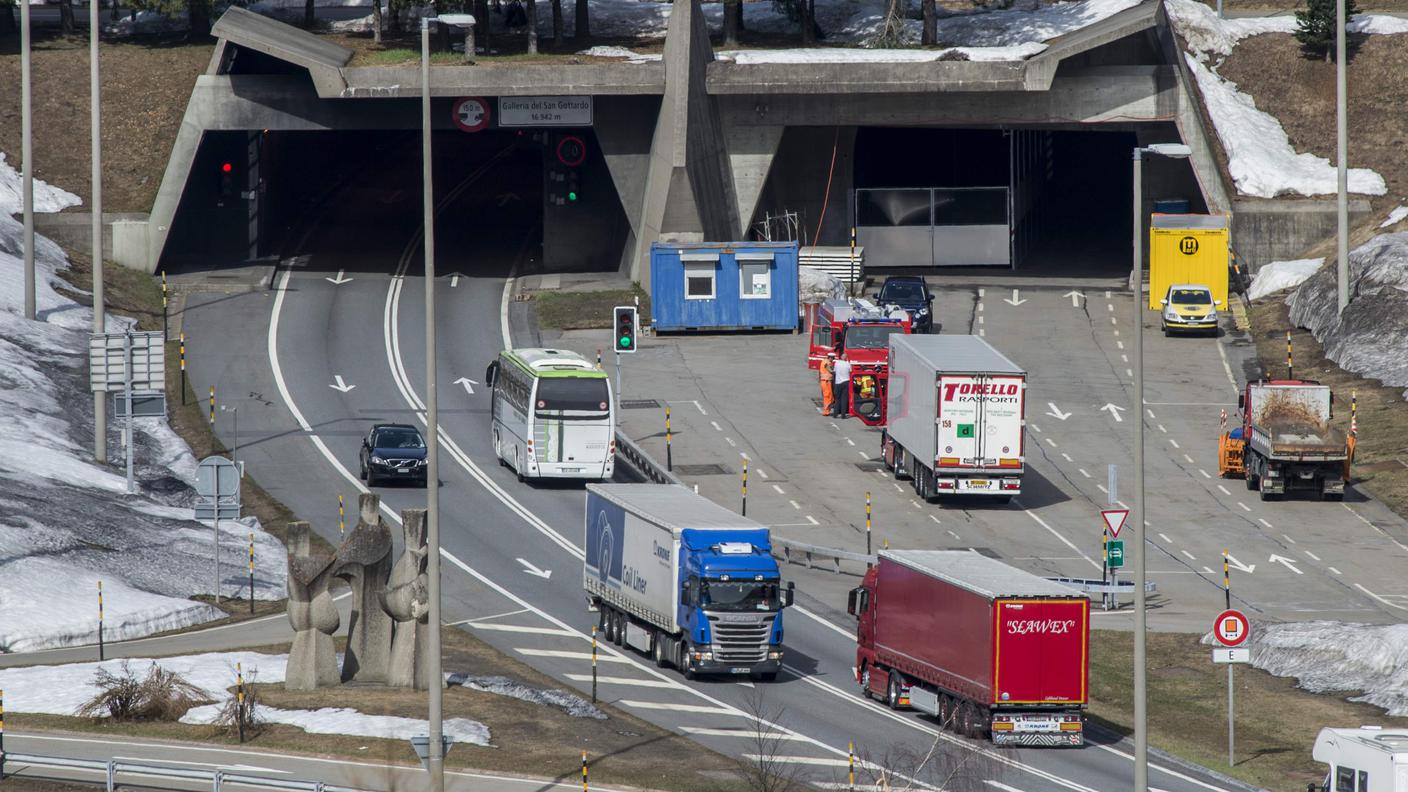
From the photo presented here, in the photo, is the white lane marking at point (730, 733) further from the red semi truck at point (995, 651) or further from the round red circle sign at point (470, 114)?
the round red circle sign at point (470, 114)

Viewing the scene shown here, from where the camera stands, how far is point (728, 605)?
130 feet

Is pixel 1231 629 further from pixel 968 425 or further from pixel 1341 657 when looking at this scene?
pixel 968 425

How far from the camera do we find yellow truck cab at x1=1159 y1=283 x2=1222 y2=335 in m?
72.3

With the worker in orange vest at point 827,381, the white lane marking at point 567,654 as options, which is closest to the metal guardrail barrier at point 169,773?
the white lane marking at point 567,654

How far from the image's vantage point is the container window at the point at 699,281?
73188 mm

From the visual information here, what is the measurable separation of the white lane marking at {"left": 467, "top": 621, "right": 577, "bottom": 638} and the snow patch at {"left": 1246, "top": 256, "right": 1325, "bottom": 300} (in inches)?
1603

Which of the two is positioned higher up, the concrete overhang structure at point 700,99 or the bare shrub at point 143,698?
the concrete overhang structure at point 700,99

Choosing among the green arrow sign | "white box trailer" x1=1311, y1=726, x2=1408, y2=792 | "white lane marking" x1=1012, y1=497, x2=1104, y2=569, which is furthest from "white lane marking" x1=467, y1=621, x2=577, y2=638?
"white box trailer" x1=1311, y1=726, x2=1408, y2=792

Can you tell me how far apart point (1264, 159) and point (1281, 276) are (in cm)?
621

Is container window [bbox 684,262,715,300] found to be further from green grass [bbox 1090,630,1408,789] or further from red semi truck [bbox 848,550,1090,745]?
red semi truck [bbox 848,550,1090,745]

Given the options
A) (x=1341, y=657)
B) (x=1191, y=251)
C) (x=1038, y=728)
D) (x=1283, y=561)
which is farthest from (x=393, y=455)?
(x=1191, y=251)

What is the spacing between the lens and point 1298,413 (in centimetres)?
5547

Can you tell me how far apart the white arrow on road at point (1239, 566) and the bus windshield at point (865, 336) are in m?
16.1

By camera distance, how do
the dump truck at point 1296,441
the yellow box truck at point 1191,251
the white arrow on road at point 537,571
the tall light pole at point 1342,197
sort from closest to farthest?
the white arrow on road at point 537,571
the dump truck at point 1296,441
the tall light pole at point 1342,197
the yellow box truck at point 1191,251
